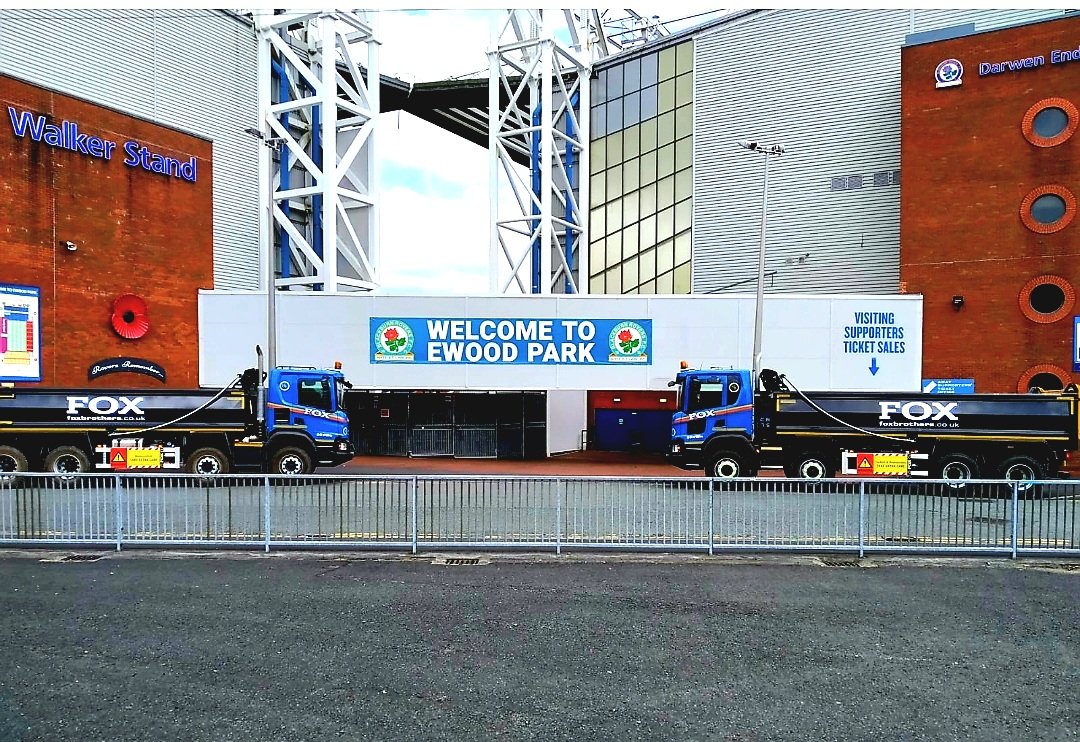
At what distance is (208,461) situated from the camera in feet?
62.3

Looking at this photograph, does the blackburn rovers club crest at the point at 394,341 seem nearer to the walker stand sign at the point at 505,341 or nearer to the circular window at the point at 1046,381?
the walker stand sign at the point at 505,341

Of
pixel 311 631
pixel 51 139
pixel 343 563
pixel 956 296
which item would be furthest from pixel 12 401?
pixel 956 296

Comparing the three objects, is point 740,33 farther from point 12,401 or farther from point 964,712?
point 964,712

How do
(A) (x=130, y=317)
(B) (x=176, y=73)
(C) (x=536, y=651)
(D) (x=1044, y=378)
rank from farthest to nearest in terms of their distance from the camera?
(B) (x=176, y=73), (A) (x=130, y=317), (D) (x=1044, y=378), (C) (x=536, y=651)

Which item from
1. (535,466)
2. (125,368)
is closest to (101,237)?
(125,368)

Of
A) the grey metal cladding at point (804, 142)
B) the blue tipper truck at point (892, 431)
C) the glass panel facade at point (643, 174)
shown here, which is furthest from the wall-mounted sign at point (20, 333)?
the glass panel facade at point (643, 174)

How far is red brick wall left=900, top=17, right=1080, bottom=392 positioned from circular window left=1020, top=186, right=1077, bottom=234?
18 centimetres

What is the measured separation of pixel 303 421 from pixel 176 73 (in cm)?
1648

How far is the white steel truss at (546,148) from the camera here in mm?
33562

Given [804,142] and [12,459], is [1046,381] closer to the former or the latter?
[804,142]

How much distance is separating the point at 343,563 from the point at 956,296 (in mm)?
22863

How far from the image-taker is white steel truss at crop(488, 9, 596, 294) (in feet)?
110

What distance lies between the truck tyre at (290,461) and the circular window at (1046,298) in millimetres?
22672

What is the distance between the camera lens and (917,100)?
Answer: 25359mm
